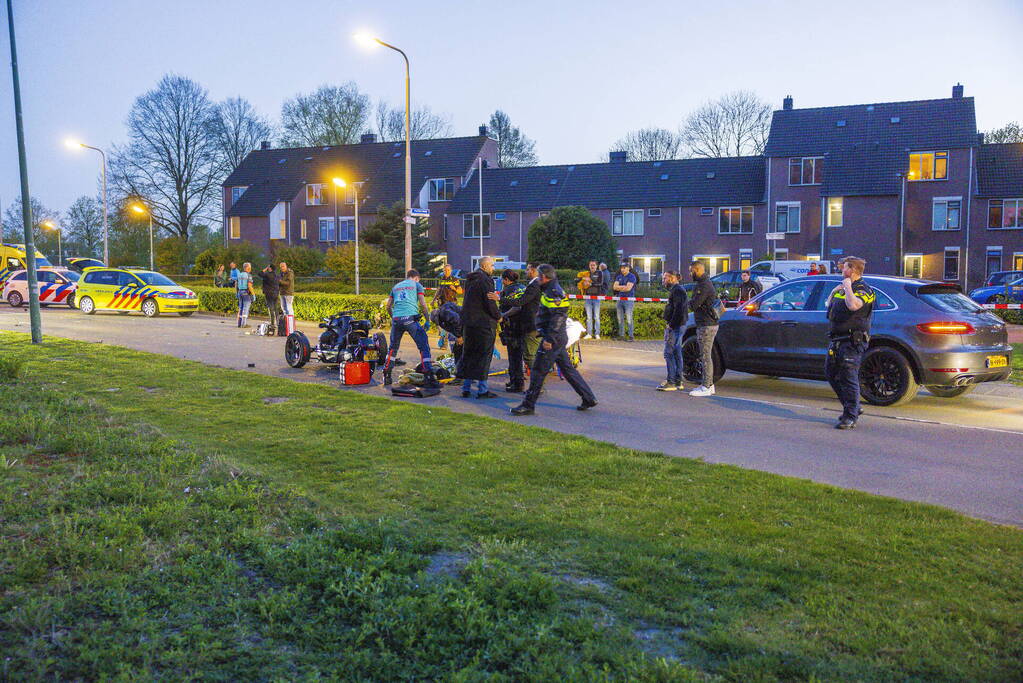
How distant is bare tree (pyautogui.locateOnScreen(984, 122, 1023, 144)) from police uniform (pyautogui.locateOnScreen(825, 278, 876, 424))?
67.5 m

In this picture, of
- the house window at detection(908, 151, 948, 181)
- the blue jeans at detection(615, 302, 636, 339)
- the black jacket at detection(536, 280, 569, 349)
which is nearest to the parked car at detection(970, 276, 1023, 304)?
the house window at detection(908, 151, 948, 181)

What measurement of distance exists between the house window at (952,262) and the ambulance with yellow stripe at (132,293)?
37.5m

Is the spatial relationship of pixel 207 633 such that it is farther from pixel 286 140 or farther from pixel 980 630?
pixel 286 140

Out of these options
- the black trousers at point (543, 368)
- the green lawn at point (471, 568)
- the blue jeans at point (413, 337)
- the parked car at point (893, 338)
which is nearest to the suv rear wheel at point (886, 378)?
the parked car at point (893, 338)

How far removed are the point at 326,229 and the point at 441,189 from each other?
9558 millimetres

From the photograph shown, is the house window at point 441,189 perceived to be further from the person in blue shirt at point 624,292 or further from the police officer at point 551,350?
the police officer at point 551,350

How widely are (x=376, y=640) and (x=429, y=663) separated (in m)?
0.28

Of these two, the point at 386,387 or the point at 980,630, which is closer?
the point at 980,630

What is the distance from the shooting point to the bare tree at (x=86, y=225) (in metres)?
77.5

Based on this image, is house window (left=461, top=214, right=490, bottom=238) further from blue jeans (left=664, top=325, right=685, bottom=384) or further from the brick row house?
blue jeans (left=664, top=325, right=685, bottom=384)

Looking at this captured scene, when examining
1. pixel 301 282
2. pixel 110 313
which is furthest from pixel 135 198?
pixel 110 313

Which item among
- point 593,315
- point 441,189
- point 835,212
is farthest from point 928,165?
point 593,315

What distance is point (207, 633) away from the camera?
12.2 ft

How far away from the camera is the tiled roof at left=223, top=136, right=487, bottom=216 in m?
58.5
